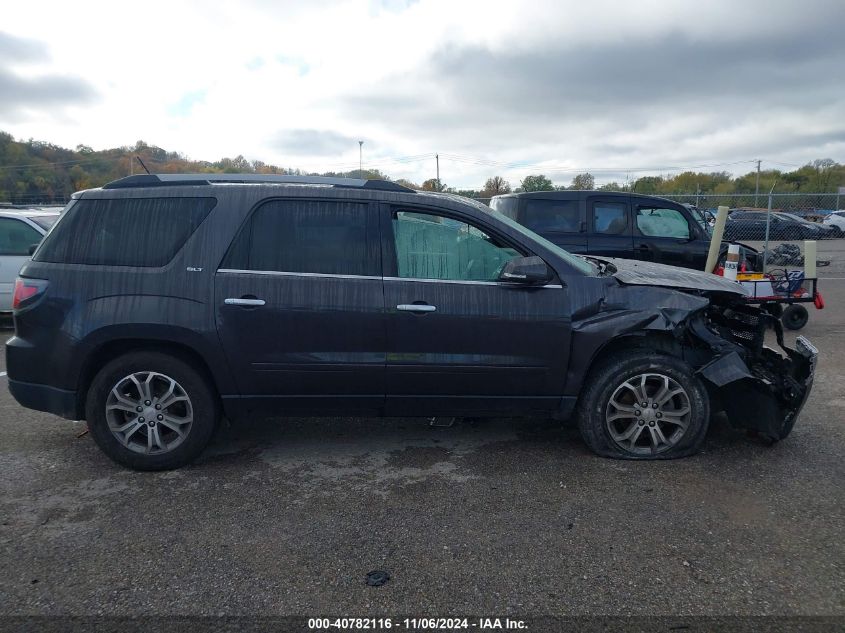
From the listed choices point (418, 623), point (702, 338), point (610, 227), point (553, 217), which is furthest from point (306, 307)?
point (610, 227)

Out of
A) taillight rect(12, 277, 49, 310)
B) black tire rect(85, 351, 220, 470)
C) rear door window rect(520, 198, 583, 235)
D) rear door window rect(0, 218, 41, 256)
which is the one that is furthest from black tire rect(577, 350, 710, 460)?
rear door window rect(0, 218, 41, 256)

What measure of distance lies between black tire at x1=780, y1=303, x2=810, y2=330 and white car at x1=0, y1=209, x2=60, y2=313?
10.4 meters

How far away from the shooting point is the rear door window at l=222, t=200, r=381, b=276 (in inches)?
157

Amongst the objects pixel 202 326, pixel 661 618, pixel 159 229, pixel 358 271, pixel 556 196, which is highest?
pixel 556 196

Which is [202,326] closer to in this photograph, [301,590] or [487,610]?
[301,590]

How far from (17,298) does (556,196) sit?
22.1 ft

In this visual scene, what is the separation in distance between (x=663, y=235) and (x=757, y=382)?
5.06m

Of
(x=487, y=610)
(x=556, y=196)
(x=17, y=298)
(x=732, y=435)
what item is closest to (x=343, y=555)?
(x=487, y=610)

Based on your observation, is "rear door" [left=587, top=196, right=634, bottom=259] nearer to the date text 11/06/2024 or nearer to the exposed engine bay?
the exposed engine bay

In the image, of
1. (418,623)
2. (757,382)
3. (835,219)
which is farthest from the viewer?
(835,219)

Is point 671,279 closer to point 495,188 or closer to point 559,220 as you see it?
point 559,220

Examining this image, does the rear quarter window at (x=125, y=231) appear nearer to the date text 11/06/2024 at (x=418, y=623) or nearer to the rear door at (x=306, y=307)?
the rear door at (x=306, y=307)

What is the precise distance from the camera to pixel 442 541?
10.5 feet

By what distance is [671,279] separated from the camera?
4.35m
